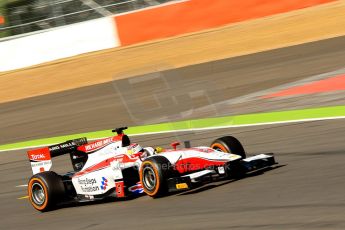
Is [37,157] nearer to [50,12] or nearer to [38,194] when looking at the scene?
[38,194]

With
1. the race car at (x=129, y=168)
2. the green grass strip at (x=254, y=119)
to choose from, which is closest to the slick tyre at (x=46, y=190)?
the race car at (x=129, y=168)

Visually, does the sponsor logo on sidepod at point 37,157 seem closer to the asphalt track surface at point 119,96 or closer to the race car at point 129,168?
the race car at point 129,168

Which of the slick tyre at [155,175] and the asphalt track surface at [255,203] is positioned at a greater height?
the slick tyre at [155,175]

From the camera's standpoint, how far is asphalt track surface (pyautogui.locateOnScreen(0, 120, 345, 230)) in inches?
293

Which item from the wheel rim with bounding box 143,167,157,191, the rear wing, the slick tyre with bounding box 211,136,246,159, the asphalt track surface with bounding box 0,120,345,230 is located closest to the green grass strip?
the asphalt track surface with bounding box 0,120,345,230

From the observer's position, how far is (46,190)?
10.2 metres

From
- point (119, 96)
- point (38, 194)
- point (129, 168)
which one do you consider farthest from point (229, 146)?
point (119, 96)

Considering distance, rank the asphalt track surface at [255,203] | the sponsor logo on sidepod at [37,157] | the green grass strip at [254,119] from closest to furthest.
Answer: the asphalt track surface at [255,203] < the sponsor logo on sidepod at [37,157] < the green grass strip at [254,119]

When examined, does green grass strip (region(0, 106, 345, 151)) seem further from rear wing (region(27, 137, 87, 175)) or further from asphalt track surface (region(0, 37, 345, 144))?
rear wing (region(27, 137, 87, 175))

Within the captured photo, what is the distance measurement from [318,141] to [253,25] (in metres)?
11.5

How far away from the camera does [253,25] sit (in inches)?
888

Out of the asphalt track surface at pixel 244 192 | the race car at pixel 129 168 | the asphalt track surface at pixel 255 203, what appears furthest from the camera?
the race car at pixel 129 168

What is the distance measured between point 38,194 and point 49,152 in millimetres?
535

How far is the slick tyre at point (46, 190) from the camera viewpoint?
10.2m
